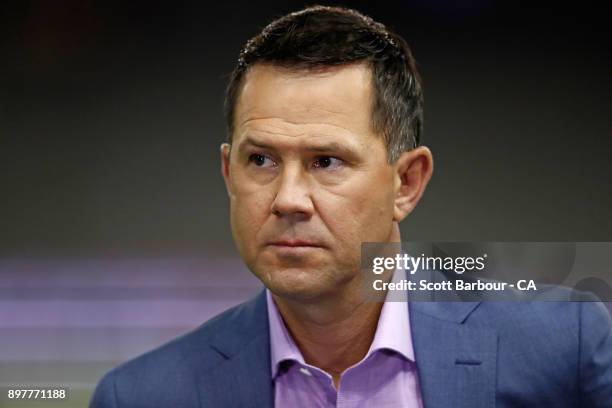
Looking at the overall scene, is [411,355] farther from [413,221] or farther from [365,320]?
[413,221]

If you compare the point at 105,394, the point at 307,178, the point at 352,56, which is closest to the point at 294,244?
the point at 307,178

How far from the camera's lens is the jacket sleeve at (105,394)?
1.84 m

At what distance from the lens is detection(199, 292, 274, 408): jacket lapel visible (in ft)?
5.80

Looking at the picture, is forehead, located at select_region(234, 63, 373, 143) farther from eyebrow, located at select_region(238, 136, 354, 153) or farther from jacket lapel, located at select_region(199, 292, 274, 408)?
jacket lapel, located at select_region(199, 292, 274, 408)

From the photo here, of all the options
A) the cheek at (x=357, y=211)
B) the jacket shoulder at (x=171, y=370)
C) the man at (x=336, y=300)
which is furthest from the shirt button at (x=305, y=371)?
the cheek at (x=357, y=211)

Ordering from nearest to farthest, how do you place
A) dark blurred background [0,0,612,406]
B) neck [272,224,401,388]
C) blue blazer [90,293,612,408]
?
blue blazer [90,293,612,408], neck [272,224,401,388], dark blurred background [0,0,612,406]

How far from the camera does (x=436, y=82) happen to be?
2.07 meters

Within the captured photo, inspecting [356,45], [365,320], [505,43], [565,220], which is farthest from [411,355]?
[505,43]

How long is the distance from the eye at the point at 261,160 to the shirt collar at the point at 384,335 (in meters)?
0.36

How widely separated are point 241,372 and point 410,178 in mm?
560

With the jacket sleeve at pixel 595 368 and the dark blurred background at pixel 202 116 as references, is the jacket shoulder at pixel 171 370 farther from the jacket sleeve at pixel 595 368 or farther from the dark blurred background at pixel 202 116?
the jacket sleeve at pixel 595 368

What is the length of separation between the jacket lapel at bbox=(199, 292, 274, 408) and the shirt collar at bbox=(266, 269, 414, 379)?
0.8 inches

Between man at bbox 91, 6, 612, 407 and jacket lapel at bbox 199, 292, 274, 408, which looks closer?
man at bbox 91, 6, 612, 407

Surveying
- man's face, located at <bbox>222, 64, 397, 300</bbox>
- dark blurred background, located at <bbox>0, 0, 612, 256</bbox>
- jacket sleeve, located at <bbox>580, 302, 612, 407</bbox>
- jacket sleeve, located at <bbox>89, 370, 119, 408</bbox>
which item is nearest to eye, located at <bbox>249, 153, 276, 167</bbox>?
man's face, located at <bbox>222, 64, 397, 300</bbox>
